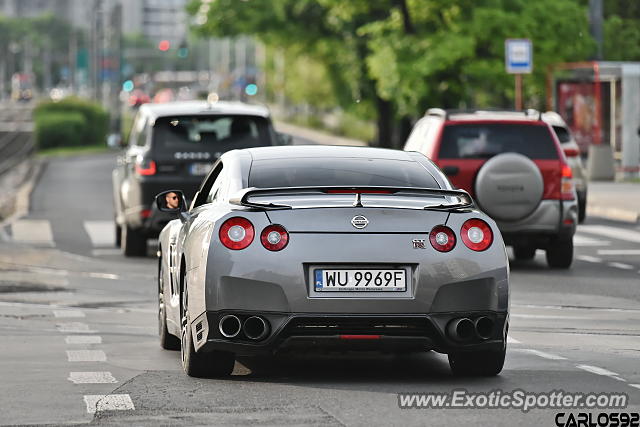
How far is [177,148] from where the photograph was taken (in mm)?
21297

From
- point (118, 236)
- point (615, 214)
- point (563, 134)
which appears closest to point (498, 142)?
point (118, 236)

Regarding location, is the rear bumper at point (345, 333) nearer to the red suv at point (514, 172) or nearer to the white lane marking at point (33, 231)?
the red suv at point (514, 172)

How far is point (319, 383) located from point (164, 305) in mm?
2138

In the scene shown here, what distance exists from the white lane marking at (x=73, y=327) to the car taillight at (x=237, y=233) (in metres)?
3.60

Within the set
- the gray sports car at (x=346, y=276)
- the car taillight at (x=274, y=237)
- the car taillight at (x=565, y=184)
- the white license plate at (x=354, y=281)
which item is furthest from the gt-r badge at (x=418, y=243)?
the car taillight at (x=565, y=184)

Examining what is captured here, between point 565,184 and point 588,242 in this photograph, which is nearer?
point 565,184

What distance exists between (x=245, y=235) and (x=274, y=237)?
166 mm

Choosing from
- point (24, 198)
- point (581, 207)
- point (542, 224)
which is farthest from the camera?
point (24, 198)

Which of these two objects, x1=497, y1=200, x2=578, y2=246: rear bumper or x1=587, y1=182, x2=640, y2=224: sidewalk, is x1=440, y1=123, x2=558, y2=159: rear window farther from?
x1=587, y1=182, x2=640, y2=224: sidewalk

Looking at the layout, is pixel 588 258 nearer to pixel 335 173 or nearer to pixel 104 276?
pixel 104 276

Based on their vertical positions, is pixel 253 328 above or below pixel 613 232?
above

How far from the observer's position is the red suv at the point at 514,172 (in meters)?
19.3

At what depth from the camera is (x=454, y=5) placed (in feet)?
150

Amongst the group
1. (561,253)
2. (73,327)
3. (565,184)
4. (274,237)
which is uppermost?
(274,237)
